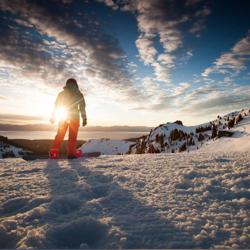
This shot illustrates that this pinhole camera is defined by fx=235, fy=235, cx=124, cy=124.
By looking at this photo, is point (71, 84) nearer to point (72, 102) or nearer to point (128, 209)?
point (72, 102)

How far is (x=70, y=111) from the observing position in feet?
27.4

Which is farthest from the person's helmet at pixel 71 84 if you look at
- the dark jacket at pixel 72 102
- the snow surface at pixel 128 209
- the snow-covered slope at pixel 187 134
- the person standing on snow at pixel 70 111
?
Result: the snow-covered slope at pixel 187 134

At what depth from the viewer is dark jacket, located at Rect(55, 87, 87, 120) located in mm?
8359

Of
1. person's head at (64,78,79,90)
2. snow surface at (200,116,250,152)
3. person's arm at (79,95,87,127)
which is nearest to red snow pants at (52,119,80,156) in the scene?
person's arm at (79,95,87,127)

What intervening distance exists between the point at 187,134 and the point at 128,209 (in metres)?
15.8

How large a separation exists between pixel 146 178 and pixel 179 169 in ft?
3.02

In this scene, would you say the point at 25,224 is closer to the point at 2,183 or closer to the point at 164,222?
the point at 164,222

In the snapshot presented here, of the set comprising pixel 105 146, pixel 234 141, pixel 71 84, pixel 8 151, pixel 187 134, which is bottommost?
pixel 8 151

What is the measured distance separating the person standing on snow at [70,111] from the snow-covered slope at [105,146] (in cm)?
2103

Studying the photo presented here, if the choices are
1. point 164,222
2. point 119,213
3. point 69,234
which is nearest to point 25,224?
point 69,234

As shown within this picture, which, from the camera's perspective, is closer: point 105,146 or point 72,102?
point 72,102

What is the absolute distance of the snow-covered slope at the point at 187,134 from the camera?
613 inches

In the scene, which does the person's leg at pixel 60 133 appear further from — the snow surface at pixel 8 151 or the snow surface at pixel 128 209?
the snow surface at pixel 8 151

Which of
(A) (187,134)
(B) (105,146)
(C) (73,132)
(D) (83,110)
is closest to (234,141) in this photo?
(A) (187,134)
